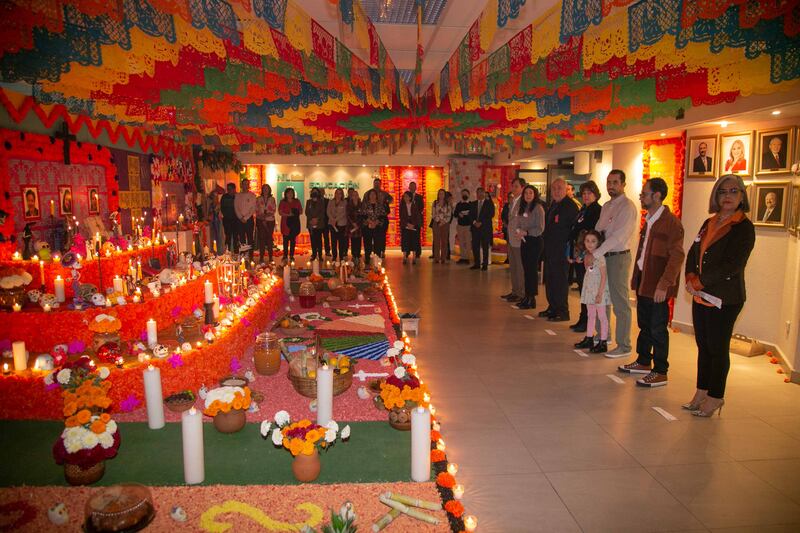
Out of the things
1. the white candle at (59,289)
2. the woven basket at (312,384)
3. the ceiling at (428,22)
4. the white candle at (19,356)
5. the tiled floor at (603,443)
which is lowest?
the tiled floor at (603,443)

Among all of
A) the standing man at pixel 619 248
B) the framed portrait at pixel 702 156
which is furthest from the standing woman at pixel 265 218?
the framed portrait at pixel 702 156

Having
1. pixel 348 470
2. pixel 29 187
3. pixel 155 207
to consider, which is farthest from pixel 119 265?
pixel 155 207

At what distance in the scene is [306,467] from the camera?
2662 millimetres

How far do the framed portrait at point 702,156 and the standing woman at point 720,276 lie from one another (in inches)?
106

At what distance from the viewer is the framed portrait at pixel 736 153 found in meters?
5.45

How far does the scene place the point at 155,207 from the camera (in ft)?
32.1

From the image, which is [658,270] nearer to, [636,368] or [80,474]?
[636,368]

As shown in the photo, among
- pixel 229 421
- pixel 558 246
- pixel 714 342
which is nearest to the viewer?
pixel 229 421

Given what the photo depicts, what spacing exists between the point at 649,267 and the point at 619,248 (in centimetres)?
59

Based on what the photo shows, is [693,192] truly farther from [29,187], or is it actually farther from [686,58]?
[29,187]

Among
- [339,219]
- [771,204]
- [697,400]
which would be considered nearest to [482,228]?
[339,219]

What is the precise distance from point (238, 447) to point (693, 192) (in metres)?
5.79

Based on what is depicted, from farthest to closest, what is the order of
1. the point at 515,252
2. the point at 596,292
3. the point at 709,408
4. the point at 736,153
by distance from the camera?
the point at 515,252 → the point at 736,153 → the point at 596,292 → the point at 709,408

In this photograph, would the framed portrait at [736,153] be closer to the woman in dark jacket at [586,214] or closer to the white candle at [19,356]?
the woman in dark jacket at [586,214]
